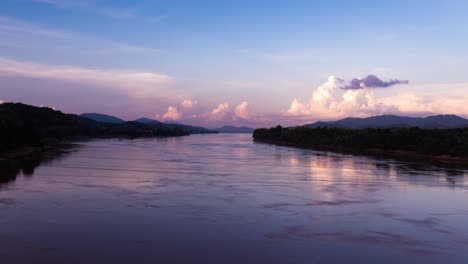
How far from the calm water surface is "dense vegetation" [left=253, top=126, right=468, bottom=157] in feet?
74.6

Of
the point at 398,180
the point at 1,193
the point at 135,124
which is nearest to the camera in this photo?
the point at 1,193

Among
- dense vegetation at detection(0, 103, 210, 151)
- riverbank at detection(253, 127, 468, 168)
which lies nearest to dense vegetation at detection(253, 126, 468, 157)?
riverbank at detection(253, 127, 468, 168)

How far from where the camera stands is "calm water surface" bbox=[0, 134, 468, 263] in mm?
9820

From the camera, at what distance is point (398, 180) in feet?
79.6

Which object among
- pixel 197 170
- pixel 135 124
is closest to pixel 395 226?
pixel 197 170

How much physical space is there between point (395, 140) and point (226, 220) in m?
44.2

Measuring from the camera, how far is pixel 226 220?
13.1 meters

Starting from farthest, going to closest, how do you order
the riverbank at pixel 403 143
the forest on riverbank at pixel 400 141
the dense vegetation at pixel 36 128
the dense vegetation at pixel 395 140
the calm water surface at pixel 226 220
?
the dense vegetation at pixel 395 140, the forest on riverbank at pixel 400 141, the riverbank at pixel 403 143, the dense vegetation at pixel 36 128, the calm water surface at pixel 226 220

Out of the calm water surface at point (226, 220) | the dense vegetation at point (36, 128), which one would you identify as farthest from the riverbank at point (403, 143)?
the dense vegetation at point (36, 128)

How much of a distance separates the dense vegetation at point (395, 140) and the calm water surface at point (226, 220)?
22735mm

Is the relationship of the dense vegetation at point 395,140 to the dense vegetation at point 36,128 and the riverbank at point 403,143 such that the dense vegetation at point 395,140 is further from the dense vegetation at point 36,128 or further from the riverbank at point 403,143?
the dense vegetation at point 36,128

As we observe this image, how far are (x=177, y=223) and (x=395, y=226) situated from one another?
6238 mm

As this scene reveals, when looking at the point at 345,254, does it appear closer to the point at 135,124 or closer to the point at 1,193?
the point at 1,193

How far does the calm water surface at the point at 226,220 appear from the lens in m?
9.82
